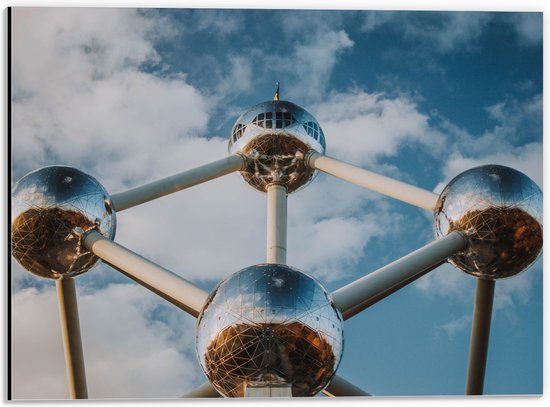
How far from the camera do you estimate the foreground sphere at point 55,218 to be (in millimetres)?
8383

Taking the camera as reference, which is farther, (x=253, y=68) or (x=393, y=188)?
(x=253, y=68)

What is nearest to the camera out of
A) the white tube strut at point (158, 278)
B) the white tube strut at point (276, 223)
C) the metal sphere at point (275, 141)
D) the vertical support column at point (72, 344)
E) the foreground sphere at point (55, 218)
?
the white tube strut at point (158, 278)

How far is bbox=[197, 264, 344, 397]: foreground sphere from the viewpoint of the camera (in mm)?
6660

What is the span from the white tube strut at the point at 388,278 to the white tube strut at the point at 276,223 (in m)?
1.12

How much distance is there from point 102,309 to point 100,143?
4.75 feet

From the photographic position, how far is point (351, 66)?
360 inches

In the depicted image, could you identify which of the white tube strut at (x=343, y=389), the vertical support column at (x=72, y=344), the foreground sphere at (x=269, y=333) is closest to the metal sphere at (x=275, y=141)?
the white tube strut at (x=343, y=389)

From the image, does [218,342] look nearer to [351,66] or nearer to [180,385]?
[180,385]

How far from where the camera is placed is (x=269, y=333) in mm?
6652

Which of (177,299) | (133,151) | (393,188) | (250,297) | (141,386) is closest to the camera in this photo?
(250,297)

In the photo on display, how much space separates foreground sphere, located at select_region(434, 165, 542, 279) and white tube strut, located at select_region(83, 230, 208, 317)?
8.23 feet

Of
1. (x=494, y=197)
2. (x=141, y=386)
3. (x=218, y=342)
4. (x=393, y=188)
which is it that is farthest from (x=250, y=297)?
(x=494, y=197)

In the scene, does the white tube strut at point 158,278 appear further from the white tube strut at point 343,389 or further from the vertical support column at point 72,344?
the white tube strut at point 343,389

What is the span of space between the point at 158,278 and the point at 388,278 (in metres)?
1.68
